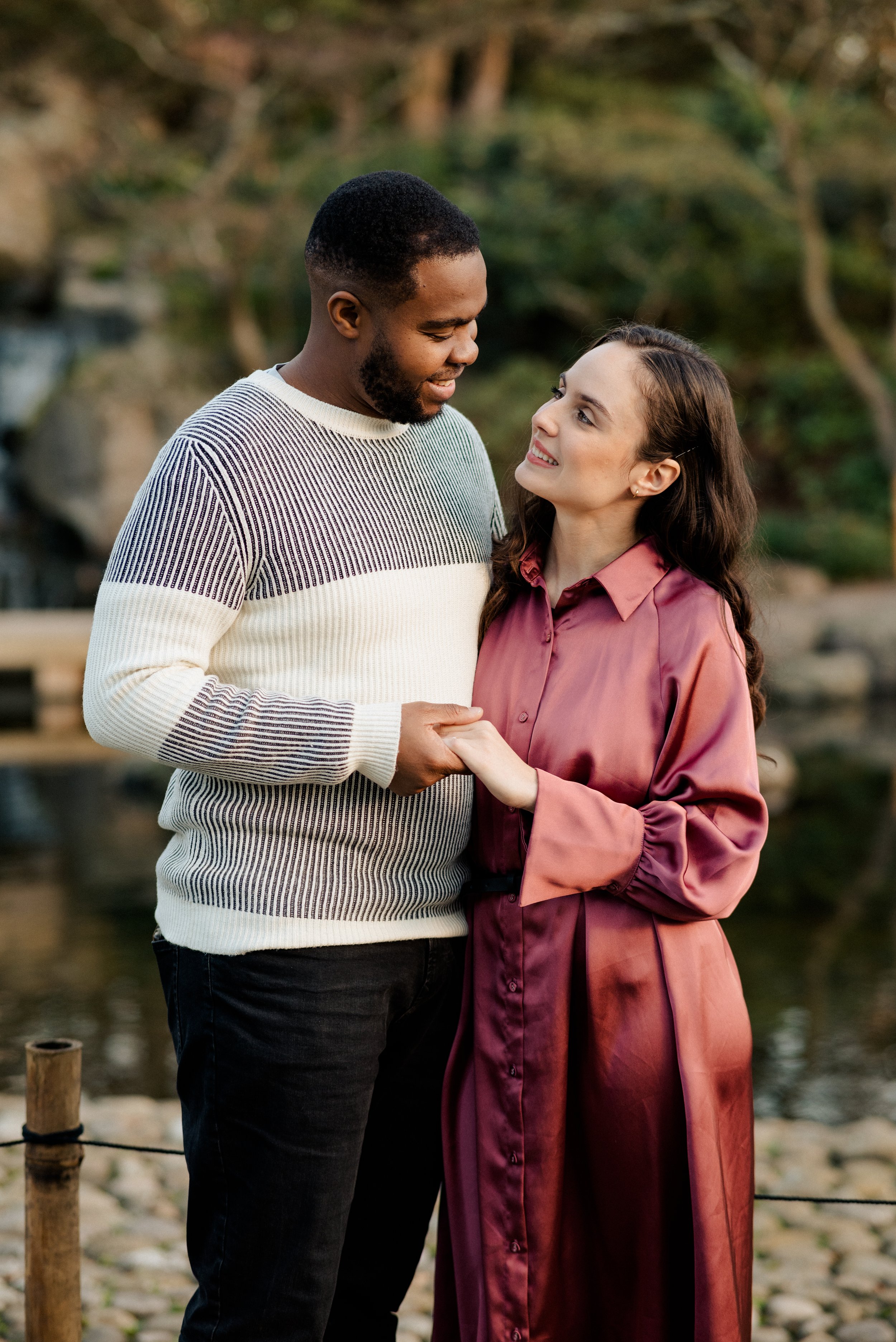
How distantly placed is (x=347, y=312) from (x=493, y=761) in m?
0.65

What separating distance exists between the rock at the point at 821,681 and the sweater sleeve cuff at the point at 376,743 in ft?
34.6

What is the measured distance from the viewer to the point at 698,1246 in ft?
6.32

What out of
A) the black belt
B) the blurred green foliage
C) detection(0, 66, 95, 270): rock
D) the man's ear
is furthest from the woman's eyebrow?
detection(0, 66, 95, 270): rock

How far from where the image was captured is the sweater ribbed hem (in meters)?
1.90

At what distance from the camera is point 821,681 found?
40.2 ft

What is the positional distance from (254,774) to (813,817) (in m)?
6.89

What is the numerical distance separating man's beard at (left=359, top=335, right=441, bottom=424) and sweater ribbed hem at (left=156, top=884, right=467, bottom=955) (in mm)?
714

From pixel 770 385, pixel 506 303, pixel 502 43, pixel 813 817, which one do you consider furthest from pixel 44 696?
pixel 502 43

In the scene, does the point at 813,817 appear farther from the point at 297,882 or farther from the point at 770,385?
the point at 770,385

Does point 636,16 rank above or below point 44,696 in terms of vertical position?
above

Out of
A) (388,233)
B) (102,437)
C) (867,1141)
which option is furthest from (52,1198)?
(102,437)

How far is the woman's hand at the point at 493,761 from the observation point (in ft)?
Result: 6.16

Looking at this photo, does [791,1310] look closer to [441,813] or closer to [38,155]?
[441,813]

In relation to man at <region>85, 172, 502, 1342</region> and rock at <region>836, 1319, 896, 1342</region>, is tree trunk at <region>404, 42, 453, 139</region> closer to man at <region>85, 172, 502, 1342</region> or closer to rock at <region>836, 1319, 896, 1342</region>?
rock at <region>836, 1319, 896, 1342</region>
